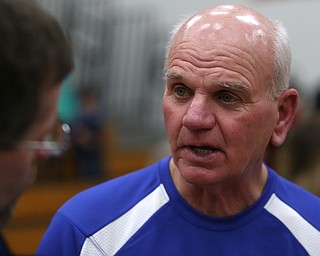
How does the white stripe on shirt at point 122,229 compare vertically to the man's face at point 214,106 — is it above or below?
below

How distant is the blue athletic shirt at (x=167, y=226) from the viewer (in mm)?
→ 2852

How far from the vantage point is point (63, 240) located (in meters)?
2.89

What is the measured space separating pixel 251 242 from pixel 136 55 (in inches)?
340

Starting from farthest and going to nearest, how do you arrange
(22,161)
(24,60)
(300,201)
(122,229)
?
(300,201)
(122,229)
(22,161)
(24,60)

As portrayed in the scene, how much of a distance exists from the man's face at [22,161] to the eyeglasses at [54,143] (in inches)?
0.4

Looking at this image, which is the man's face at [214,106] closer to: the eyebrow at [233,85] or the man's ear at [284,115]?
the eyebrow at [233,85]

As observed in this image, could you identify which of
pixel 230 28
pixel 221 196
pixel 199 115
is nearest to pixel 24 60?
pixel 199 115

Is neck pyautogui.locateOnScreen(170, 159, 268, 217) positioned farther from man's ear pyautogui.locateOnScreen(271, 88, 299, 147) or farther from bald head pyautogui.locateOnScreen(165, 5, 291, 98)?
bald head pyautogui.locateOnScreen(165, 5, 291, 98)

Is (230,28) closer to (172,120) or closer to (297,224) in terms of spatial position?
(172,120)

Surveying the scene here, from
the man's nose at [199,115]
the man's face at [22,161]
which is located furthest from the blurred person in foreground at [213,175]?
the man's face at [22,161]

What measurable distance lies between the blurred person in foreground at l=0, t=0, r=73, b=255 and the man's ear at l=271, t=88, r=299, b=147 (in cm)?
120

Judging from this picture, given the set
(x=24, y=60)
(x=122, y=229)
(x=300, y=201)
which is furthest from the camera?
(x=300, y=201)

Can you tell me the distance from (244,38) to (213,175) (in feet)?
1.59

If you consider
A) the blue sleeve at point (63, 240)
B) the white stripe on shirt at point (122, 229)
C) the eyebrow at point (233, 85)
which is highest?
the eyebrow at point (233, 85)
